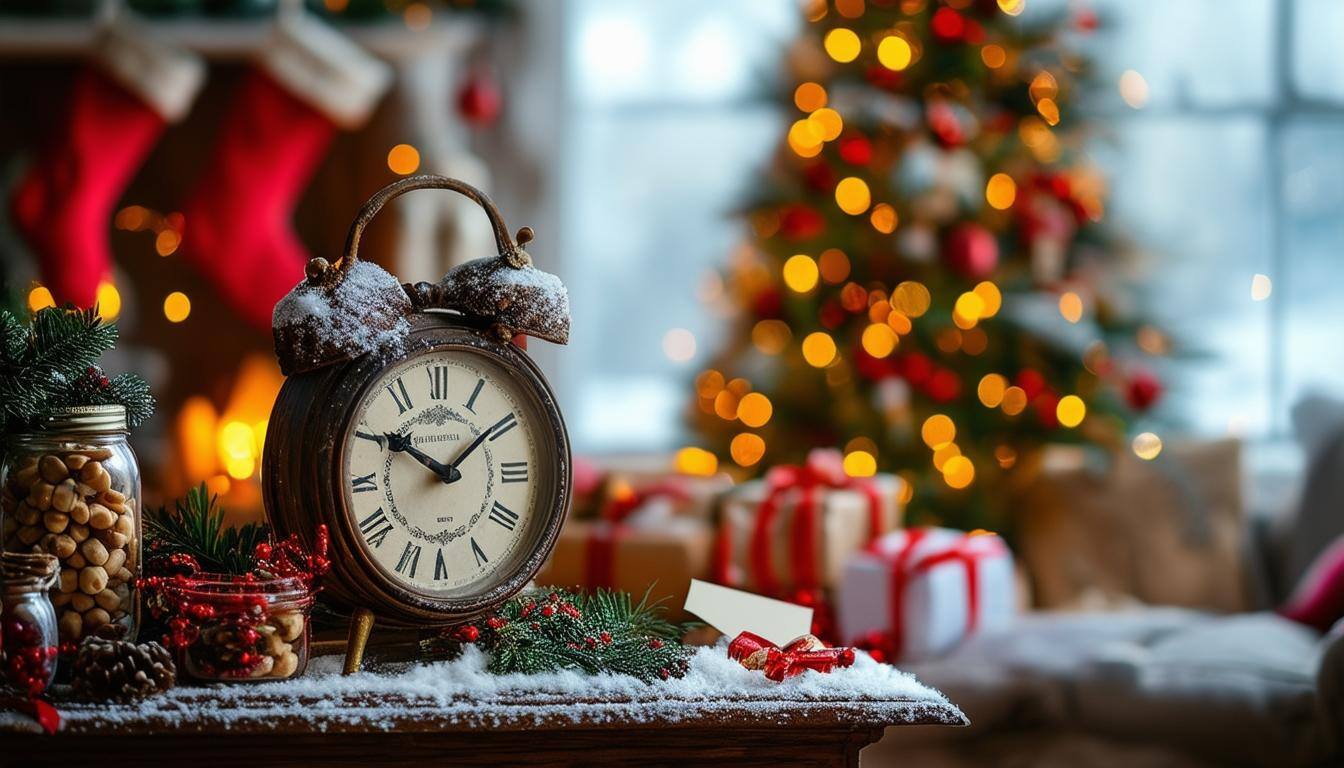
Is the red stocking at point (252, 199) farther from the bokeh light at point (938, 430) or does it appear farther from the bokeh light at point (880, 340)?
the bokeh light at point (938, 430)

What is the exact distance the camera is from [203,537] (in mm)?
1114

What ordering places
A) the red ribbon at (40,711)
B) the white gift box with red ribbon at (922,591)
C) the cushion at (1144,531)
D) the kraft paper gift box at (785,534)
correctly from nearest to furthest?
the red ribbon at (40,711), the white gift box with red ribbon at (922,591), the kraft paper gift box at (785,534), the cushion at (1144,531)

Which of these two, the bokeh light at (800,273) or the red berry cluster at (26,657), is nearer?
the red berry cluster at (26,657)

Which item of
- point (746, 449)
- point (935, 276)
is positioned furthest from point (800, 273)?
point (746, 449)

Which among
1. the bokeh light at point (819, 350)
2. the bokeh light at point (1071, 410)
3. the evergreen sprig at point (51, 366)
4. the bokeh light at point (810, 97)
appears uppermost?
the bokeh light at point (810, 97)

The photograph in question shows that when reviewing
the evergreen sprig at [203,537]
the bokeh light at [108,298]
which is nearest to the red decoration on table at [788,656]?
the evergreen sprig at [203,537]

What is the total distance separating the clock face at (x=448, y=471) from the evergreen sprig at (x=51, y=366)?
21 centimetres

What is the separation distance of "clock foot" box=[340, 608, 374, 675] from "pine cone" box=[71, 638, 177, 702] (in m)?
0.12

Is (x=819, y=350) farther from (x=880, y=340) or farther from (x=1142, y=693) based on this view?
(x=1142, y=693)

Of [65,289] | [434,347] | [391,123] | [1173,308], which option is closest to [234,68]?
[391,123]

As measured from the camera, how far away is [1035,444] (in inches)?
141

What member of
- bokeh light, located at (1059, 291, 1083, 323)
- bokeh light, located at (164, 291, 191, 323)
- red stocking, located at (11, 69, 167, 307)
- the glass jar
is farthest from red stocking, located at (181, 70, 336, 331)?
the glass jar

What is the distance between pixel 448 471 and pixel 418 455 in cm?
3

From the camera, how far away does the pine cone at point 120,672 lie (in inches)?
35.9
